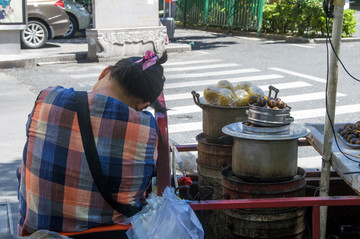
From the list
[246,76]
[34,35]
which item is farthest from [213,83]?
[34,35]

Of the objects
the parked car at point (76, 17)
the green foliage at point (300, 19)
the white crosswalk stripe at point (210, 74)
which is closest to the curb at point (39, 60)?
the white crosswalk stripe at point (210, 74)

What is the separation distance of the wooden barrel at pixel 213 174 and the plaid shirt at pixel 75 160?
130 cm

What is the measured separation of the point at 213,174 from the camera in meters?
3.85

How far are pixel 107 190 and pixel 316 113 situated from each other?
600 cm

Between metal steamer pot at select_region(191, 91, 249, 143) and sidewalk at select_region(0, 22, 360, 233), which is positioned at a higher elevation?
metal steamer pot at select_region(191, 91, 249, 143)

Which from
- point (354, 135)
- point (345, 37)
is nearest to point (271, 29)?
point (345, 37)

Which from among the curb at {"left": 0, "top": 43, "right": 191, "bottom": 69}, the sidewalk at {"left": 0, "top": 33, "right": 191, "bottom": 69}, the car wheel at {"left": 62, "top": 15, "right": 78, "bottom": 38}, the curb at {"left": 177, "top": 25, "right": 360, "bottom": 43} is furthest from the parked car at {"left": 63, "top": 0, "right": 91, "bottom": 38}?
the curb at {"left": 177, "top": 25, "right": 360, "bottom": 43}

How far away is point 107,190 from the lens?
2352 millimetres

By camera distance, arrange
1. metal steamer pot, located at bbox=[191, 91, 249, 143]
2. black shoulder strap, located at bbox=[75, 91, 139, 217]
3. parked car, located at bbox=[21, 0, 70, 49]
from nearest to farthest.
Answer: black shoulder strap, located at bbox=[75, 91, 139, 217] → metal steamer pot, located at bbox=[191, 91, 249, 143] → parked car, located at bbox=[21, 0, 70, 49]

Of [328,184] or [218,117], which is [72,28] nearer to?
[218,117]

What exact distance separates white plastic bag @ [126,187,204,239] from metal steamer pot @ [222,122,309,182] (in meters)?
0.89

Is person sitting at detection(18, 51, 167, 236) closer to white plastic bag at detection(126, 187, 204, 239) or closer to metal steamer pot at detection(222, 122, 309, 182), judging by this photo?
white plastic bag at detection(126, 187, 204, 239)

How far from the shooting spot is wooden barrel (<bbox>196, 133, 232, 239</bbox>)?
3613mm

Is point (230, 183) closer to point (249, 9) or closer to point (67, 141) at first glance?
point (67, 141)
